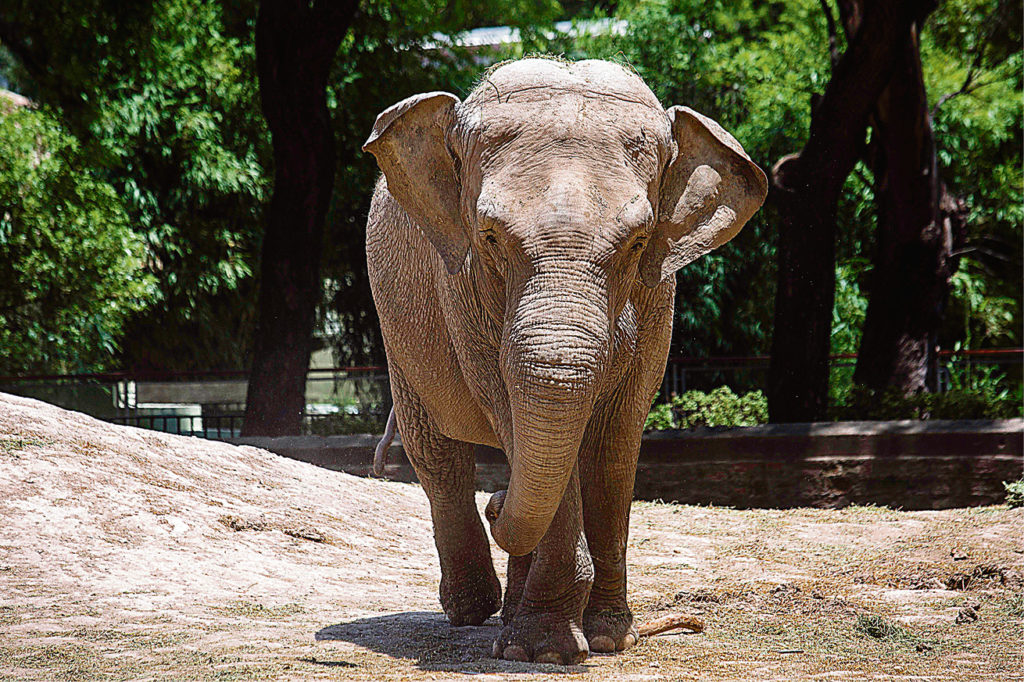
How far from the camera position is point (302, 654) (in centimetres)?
436

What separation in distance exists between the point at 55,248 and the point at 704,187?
10915 mm

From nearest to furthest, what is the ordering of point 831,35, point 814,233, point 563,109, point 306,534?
point 563,109, point 306,534, point 814,233, point 831,35

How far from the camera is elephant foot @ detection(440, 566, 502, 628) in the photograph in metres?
5.33

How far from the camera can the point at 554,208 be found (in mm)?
3801

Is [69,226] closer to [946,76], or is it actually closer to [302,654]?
[302,654]

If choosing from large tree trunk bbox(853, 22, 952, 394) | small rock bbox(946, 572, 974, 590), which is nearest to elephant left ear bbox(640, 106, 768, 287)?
small rock bbox(946, 572, 974, 590)

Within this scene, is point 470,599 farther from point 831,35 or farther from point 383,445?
point 831,35

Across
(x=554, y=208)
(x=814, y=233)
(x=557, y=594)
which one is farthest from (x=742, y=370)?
(x=554, y=208)

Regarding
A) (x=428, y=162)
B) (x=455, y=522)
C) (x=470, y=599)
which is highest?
(x=428, y=162)

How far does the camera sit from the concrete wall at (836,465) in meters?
9.41

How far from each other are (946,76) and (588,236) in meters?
18.0

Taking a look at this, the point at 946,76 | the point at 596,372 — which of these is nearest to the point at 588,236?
the point at 596,372

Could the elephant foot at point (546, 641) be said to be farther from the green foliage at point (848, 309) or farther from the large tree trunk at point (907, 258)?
the green foliage at point (848, 309)

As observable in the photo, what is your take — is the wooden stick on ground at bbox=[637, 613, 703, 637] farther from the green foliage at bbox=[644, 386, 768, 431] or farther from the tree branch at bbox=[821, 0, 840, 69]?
the tree branch at bbox=[821, 0, 840, 69]
